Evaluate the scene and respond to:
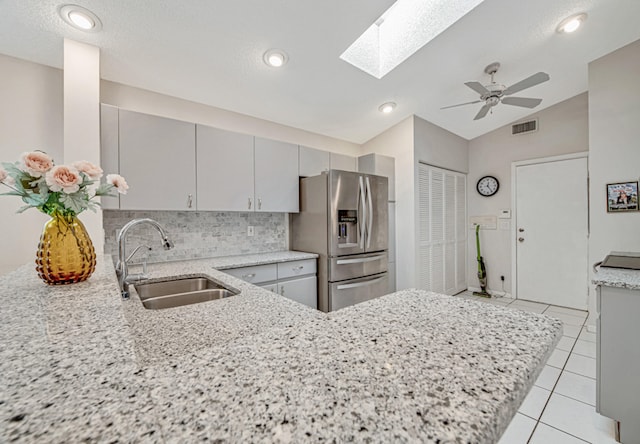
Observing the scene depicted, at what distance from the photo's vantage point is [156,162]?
225cm

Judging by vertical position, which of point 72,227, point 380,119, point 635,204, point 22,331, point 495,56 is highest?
point 495,56

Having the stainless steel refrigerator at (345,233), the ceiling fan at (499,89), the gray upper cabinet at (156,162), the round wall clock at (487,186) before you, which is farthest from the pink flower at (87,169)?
the round wall clock at (487,186)

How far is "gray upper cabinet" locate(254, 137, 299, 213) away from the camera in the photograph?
2812mm

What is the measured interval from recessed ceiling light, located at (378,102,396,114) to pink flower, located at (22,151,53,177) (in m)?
3.02

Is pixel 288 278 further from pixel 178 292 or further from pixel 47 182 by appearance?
pixel 47 182

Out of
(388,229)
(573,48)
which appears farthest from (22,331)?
(573,48)

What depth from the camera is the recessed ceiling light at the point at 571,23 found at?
7.73 ft

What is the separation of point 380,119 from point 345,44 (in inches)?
55.6

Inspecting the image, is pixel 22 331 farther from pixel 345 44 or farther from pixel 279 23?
pixel 345 44

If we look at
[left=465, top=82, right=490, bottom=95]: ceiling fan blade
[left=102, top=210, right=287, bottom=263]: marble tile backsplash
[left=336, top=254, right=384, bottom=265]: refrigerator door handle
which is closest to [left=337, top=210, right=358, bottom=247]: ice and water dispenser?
[left=336, top=254, right=384, bottom=265]: refrigerator door handle

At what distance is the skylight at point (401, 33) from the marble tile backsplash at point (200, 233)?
1865mm

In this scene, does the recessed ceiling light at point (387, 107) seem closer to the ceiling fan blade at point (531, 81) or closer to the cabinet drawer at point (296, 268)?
the ceiling fan blade at point (531, 81)

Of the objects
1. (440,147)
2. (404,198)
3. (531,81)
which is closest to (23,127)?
(404,198)

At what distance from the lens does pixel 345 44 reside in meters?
2.21
